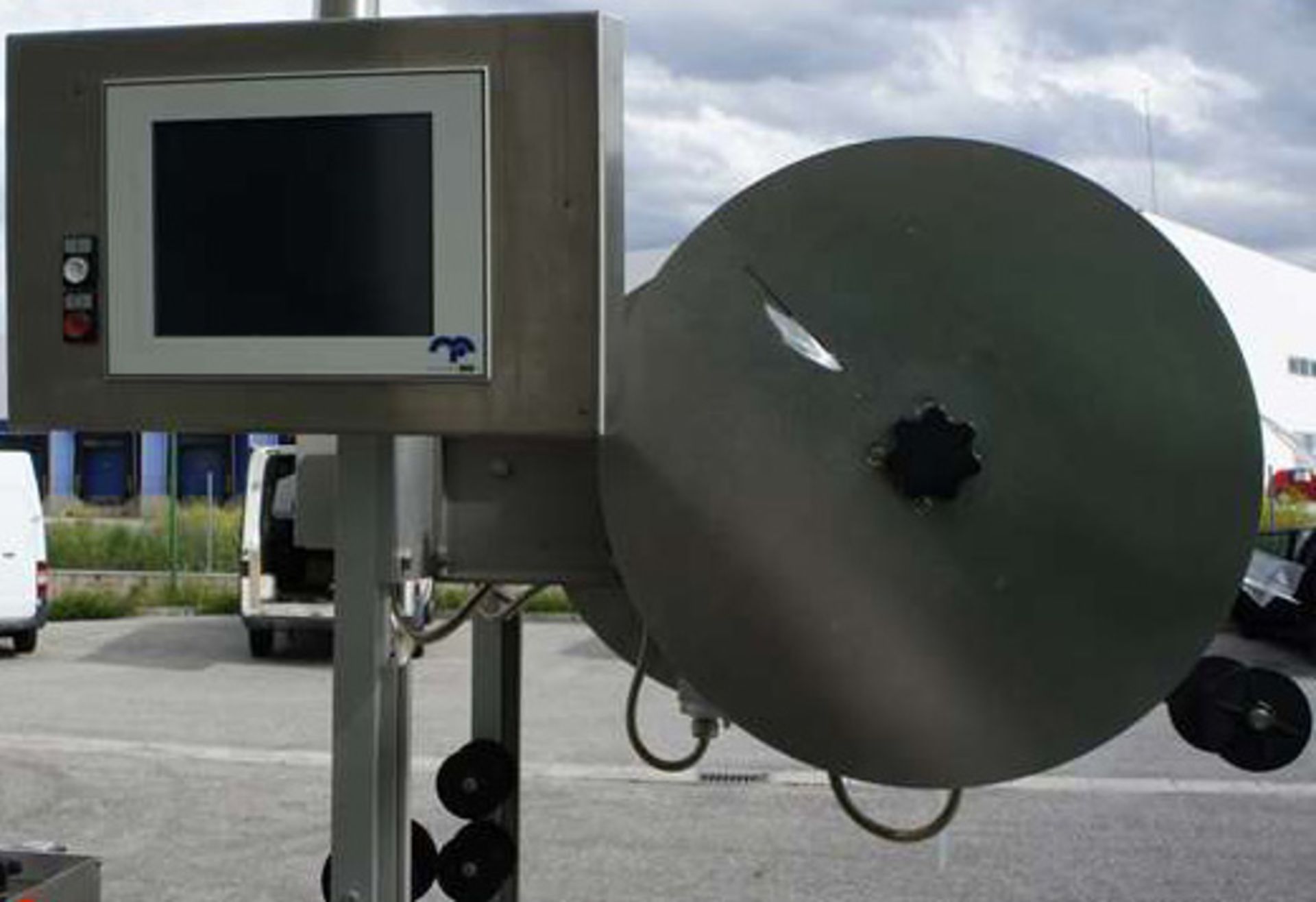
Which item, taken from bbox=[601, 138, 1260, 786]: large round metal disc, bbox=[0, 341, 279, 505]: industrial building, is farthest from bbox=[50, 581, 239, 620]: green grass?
bbox=[601, 138, 1260, 786]: large round metal disc

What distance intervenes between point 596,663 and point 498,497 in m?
11.5

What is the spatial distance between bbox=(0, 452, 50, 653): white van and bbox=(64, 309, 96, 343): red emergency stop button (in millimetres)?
13149

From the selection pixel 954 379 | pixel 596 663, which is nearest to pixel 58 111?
pixel 954 379

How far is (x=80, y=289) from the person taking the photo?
6.47 ft

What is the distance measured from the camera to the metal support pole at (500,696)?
2.66 m

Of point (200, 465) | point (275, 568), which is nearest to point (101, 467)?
point (200, 465)

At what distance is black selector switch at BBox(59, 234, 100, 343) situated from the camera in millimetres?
1957

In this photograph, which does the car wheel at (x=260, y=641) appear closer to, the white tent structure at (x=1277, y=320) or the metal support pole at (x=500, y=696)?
the metal support pole at (x=500, y=696)

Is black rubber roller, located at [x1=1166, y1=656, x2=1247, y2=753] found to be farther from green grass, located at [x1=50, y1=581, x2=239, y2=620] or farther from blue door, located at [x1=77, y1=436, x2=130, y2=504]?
blue door, located at [x1=77, y1=436, x2=130, y2=504]

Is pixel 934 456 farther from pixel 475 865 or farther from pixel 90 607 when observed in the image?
pixel 90 607

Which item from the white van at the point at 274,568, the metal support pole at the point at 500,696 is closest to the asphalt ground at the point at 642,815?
the white van at the point at 274,568

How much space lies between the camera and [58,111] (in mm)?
1963

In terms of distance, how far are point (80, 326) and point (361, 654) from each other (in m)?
0.56

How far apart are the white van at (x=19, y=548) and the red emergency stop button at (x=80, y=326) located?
13149 millimetres
